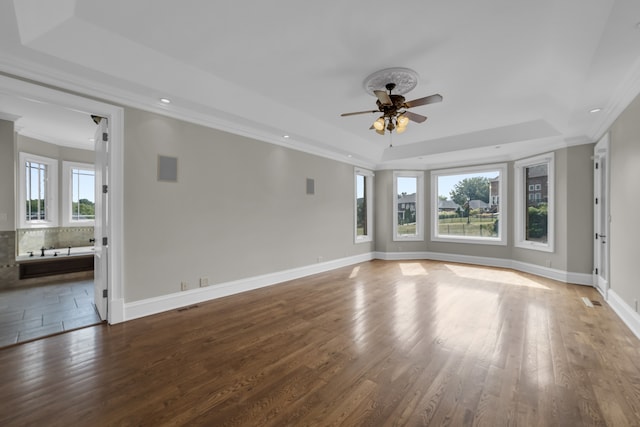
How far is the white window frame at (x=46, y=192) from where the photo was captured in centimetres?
523

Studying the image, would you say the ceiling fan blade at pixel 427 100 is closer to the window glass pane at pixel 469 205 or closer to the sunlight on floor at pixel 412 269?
the sunlight on floor at pixel 412 269

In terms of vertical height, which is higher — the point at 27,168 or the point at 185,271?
the point at 27,168

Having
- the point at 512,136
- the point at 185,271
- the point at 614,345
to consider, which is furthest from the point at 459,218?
the point at 185,271

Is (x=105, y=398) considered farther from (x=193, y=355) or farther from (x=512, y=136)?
(x=512, y=136)

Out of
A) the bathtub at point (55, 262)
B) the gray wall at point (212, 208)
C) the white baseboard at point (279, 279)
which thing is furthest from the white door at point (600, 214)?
the bathtub at point (55, 262)

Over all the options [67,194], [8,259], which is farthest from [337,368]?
[67,194]

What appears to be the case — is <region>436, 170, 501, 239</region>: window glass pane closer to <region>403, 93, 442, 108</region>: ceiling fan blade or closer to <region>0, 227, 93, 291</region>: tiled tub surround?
<region>403, 93, 442, 108</region>: ceiling fan blade

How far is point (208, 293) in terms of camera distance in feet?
13.4

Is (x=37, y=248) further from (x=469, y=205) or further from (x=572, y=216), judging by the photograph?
(x=572, y=216)

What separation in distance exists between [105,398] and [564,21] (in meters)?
4.47

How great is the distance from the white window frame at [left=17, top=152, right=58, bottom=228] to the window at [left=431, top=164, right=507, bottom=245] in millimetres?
8860

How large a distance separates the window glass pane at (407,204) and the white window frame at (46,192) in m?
8.03

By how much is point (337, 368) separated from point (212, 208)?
287 centimetres

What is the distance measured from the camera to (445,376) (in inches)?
86.5
